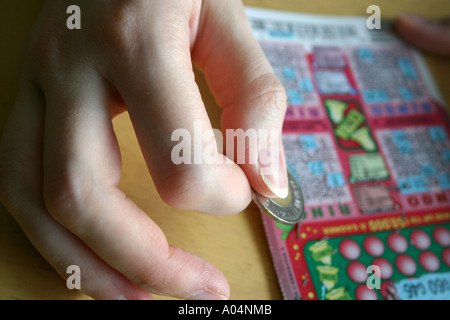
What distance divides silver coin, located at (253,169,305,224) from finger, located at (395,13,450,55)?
1.60 feet

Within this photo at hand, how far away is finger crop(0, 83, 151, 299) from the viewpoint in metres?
0.43

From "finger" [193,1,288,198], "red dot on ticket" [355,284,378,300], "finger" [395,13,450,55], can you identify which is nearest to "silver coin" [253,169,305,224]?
"finger" [193,1,288,198]

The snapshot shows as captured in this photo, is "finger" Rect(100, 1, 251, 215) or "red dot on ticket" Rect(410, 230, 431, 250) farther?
"red dot on ticket" Rect(410, 230, 431, 250)

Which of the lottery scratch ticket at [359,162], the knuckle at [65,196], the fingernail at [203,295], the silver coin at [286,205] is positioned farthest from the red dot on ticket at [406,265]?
the knuckle at [65,196]

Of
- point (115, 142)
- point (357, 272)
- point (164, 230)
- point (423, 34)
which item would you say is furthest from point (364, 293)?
point (423, 34)

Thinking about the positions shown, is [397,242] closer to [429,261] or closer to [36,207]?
[429,261]

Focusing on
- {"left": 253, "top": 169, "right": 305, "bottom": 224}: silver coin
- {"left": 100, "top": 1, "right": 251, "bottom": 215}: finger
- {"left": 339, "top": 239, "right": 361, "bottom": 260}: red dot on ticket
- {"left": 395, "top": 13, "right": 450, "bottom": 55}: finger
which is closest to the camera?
{"left": 100, "top": 1, "right": 251, "bottom": 215}: finger

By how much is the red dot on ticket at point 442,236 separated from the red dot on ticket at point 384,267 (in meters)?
0.10

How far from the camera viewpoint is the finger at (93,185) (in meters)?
0.39

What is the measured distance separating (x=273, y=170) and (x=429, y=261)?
313 mm

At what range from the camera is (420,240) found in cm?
63

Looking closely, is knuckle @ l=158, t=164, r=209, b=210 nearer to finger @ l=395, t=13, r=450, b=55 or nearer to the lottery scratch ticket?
the lottery scratch ticket
